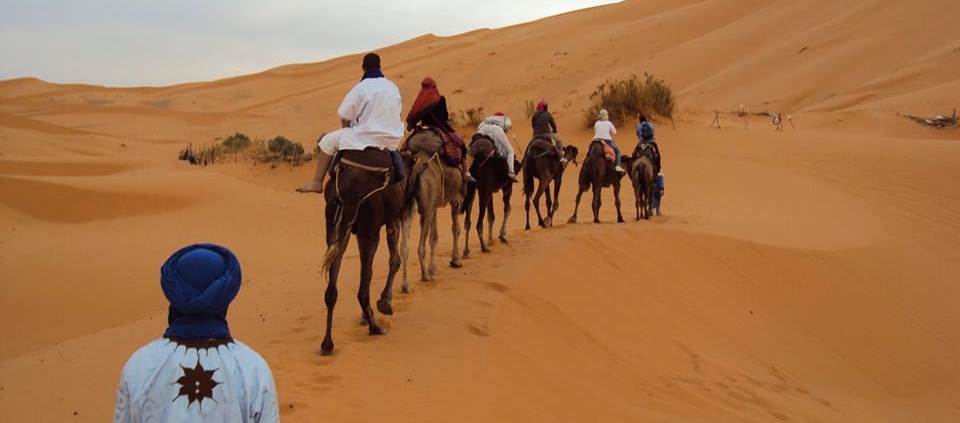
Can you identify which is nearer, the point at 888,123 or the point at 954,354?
the point at 954,354

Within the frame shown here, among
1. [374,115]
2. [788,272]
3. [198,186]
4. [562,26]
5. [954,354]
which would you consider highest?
[562,26]

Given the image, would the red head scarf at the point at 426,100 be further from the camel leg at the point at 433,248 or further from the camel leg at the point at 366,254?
the camel leg at the point at 366,254

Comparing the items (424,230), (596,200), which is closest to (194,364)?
(424,230)

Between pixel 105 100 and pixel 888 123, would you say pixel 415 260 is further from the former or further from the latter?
pixel 105 100

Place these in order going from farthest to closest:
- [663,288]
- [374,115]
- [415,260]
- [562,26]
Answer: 1. [562,26]
2. [415,260]
3. [663,288]
4. [374,115]

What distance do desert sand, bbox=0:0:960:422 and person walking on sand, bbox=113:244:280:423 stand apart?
9.35 feet

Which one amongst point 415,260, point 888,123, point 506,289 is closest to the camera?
point 506,289

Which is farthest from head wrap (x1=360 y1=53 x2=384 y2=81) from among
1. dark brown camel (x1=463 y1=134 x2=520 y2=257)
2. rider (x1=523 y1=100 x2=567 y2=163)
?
rider (x1=523 y1=100 x2=567 y2=163)

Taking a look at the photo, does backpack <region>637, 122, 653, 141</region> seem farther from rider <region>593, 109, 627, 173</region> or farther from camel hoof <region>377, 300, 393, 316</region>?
camel hoof <region>377, 300, 393, 316</region>

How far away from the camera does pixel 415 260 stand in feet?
43.6

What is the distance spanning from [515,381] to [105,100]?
253 feet

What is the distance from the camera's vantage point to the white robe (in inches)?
131

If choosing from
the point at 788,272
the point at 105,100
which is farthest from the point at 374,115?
the point at 105,100

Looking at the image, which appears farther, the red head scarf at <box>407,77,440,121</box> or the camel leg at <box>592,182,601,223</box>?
the camel leg at <box>592,182,601,223</box>
